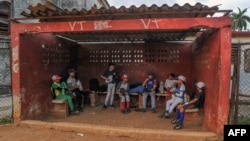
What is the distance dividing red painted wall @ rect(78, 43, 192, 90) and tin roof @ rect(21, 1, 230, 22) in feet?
11.1

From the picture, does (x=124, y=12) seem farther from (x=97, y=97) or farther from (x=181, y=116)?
(x=97, y=97)

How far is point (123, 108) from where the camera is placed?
8.16 meters

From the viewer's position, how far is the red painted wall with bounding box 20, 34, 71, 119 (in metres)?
6.78

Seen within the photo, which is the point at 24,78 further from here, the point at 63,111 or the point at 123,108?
the point at 123,108

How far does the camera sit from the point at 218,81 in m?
5.46

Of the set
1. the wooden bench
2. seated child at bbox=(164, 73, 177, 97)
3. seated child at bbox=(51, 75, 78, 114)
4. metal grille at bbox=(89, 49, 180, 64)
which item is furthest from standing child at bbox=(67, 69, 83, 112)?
seated child at bbox=(164, 73, 177, 97)

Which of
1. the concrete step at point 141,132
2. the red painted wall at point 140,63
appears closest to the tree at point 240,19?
the red painted wall at point 140,63

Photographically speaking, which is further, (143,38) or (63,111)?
(143,38)

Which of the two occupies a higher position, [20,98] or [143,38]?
[143,38]

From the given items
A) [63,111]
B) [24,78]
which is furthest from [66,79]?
[24,78]

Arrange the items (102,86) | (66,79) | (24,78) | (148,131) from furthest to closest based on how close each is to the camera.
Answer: (102,86) < (66,79) < (24,78) < (148,131)

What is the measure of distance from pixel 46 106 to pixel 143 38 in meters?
3.78

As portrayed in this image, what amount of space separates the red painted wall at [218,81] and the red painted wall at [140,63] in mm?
2937

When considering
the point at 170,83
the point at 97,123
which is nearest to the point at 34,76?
the point at 97,123
